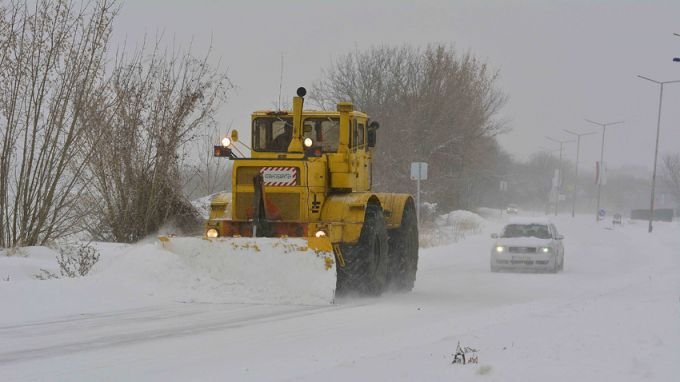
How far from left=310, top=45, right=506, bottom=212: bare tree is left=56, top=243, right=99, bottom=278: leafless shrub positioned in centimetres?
2834

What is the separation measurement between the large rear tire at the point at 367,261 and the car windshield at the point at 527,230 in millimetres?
10667

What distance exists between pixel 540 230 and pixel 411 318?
14.0m

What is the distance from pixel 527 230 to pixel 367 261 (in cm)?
1201

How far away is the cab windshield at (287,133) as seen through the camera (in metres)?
15.5

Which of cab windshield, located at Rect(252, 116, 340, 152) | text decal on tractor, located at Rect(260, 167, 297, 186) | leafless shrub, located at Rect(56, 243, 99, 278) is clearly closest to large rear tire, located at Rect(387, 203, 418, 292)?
cab windshield, located at Rect(252, 116, 340, 152)

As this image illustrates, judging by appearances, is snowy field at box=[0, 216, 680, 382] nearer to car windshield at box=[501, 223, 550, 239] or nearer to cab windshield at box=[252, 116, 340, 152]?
cab windshield at box=[252, 116, 340, 152]

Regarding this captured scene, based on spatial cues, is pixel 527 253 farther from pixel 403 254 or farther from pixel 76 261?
pixel 76 261

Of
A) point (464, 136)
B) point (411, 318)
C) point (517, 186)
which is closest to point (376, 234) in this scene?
point (411, 318)

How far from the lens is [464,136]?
48.8 metres

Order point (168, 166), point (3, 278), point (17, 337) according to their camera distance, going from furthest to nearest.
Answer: point (168, 166), point (3, 278), point (17, 337)

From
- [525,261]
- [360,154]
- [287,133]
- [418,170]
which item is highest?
[287,133]

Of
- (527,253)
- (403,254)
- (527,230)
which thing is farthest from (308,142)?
(527,230)

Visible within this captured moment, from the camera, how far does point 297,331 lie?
10.7 meters

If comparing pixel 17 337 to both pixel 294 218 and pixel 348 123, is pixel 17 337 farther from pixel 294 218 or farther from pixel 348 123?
pixel 348 123
